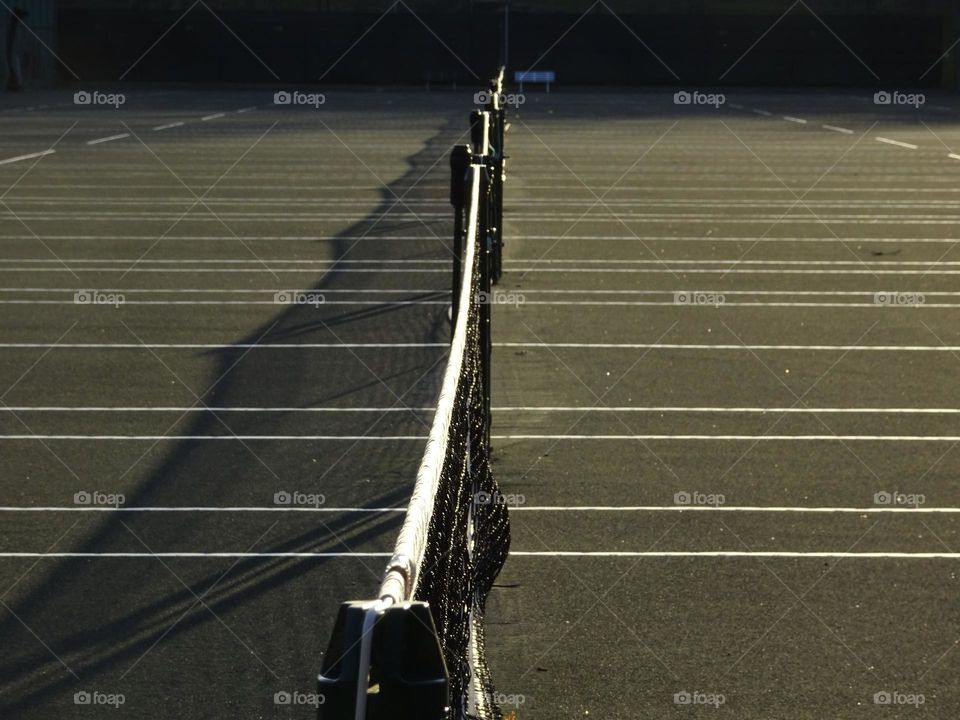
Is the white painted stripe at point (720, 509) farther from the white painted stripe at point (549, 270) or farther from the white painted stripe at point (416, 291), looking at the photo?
the white painted stripe at point (549, 270)

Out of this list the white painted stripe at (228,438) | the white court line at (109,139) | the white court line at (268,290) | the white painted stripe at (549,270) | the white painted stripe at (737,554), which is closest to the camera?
the white painted stripe at (737,554)

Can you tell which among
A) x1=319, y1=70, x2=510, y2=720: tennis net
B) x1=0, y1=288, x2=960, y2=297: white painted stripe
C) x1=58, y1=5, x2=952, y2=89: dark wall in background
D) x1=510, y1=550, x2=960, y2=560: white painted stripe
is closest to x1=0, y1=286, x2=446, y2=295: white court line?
x1=0, y1=288, x2=960, y2=297: white painted stripe

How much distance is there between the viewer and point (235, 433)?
973 cm

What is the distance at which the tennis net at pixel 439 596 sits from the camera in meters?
2.39

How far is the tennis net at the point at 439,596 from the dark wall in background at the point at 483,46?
5938 cm

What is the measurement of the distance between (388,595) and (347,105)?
1951 inches

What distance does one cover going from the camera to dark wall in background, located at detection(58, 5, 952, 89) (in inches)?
2574

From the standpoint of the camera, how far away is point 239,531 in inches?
309

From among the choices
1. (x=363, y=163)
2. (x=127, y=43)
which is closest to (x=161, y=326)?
(x=363, y=163)

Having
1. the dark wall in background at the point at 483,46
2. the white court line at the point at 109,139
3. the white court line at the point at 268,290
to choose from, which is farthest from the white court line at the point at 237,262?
the dark wall in background at the point at 483,46

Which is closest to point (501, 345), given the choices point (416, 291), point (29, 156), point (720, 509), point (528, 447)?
point (416, 291)

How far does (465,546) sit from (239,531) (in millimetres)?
3526

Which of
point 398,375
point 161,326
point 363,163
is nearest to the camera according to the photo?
point 398,375

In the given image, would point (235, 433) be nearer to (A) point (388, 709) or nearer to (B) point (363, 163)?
(A) point (388, 709)
